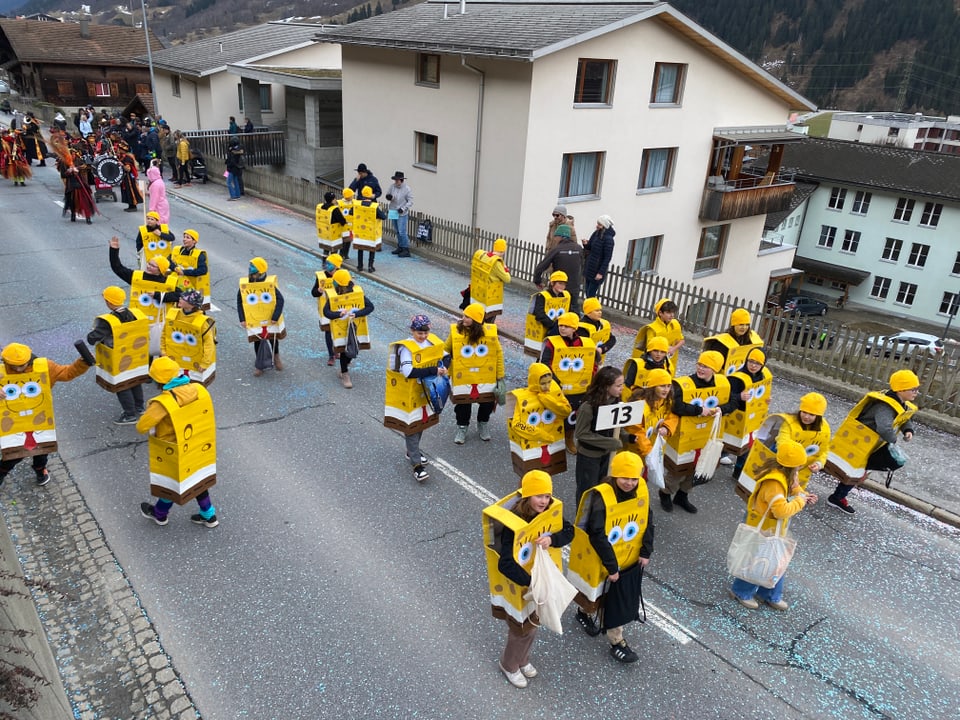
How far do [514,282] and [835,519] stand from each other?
9397 millimetres

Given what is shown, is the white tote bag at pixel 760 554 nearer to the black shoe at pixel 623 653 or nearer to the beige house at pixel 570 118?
the black shoe at pixel 623 653

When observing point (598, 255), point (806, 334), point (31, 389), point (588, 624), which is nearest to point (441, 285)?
point (598, 255)

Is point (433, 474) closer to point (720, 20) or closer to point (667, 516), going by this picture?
point (667, 516)

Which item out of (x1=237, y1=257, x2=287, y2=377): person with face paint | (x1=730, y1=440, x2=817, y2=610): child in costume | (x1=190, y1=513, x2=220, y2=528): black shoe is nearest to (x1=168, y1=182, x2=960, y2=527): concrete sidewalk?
(x1=730, y1=440, x2=817, y2=610): child in costume

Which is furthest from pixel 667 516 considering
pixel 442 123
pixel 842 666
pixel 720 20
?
pixel 720 20

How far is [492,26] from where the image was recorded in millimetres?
19125

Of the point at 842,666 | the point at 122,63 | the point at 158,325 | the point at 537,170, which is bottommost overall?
the point at 842,666

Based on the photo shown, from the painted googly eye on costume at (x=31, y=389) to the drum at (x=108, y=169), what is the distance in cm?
1645

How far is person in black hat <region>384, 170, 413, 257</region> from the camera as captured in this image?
56.1 feet

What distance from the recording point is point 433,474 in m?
8.00

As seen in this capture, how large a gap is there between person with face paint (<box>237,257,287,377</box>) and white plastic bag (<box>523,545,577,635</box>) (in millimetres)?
6285

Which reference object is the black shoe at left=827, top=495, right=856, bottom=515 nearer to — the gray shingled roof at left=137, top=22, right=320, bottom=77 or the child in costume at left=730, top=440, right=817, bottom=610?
the child in costume at left=730, top=440, right=817, bottom=610

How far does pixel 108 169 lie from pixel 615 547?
69.2 ft

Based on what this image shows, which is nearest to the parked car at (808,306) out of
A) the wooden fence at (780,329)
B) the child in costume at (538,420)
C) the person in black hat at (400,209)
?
the wooden fence at (780,329)
